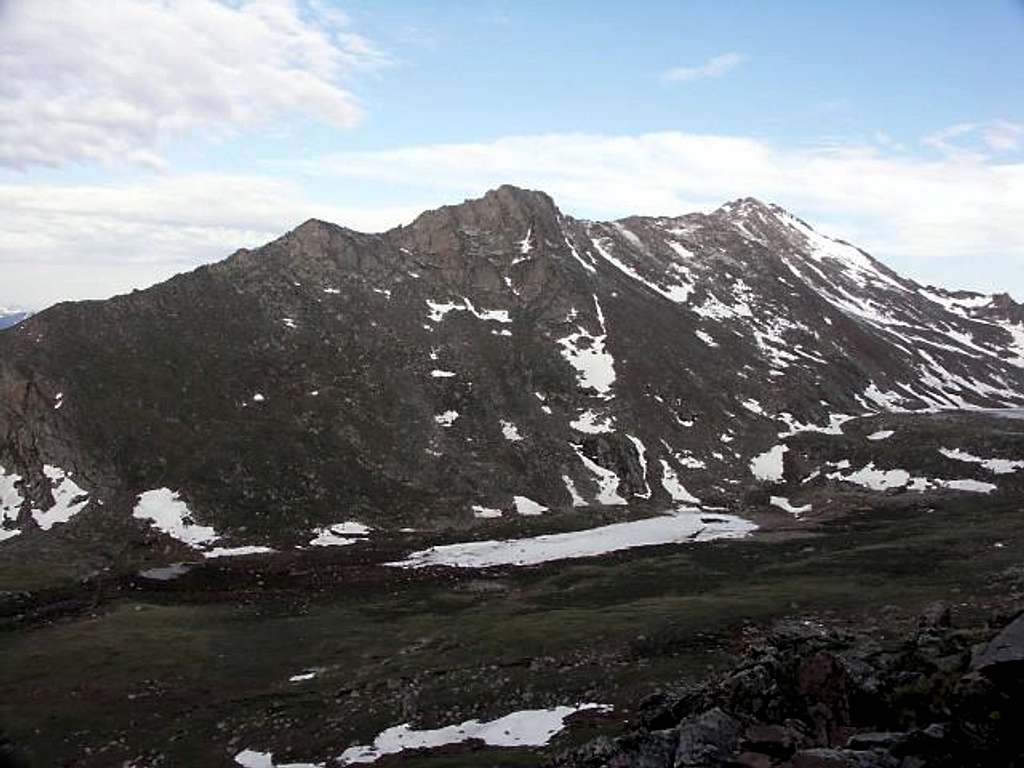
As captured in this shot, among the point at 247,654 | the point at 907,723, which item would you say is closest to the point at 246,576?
the point at 247,654

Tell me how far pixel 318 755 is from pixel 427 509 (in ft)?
245

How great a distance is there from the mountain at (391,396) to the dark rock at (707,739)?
8143 centimetres

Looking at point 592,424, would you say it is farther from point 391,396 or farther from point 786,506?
point 786,506

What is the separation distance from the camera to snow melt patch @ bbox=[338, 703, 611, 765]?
3941 cm

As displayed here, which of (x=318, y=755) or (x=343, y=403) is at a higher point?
(x=343, y=403)

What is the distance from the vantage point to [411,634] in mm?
65625

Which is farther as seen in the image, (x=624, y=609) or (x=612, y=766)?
(x=624, y=609)

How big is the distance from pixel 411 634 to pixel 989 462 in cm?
10245

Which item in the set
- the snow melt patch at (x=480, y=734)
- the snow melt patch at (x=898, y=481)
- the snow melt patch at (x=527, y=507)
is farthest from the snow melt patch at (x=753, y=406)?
the snow melt patch at (x=480, y=734)

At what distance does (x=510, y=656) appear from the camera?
55.1 m

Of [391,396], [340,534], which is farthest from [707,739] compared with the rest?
[391,396]

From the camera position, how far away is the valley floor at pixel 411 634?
44688mm

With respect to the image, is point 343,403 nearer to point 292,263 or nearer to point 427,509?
point 427,509

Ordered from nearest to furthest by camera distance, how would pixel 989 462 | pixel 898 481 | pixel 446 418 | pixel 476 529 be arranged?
1. pixel 476 529
2. pixel 898 481
3. pixel 989 462
4. pixel 446 418
